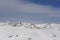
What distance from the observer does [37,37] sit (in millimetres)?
17531

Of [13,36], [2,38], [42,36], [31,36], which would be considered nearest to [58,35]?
[42,36]

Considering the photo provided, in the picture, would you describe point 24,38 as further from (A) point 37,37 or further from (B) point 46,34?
(B) point 46,34

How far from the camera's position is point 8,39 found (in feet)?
57.7

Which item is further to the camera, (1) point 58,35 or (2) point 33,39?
(1) point 58,35

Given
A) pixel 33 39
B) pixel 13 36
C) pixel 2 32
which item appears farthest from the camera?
pixel 2 32

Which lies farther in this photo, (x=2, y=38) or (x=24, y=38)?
(x=2, y=38)

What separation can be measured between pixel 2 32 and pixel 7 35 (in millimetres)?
1606

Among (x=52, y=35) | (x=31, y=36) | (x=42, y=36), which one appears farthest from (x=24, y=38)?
(x=52, y=35)

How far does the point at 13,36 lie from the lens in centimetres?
1814

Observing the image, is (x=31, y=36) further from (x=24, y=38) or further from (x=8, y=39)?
(x=8, y=39)

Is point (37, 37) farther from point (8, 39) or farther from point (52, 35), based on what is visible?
point (8, 39)

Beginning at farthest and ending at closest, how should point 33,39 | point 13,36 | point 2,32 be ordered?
point 2,32 < point 13,36 < point 33,39

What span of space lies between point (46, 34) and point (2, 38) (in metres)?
5.38

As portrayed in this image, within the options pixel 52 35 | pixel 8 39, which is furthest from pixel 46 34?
pixel 8 39
